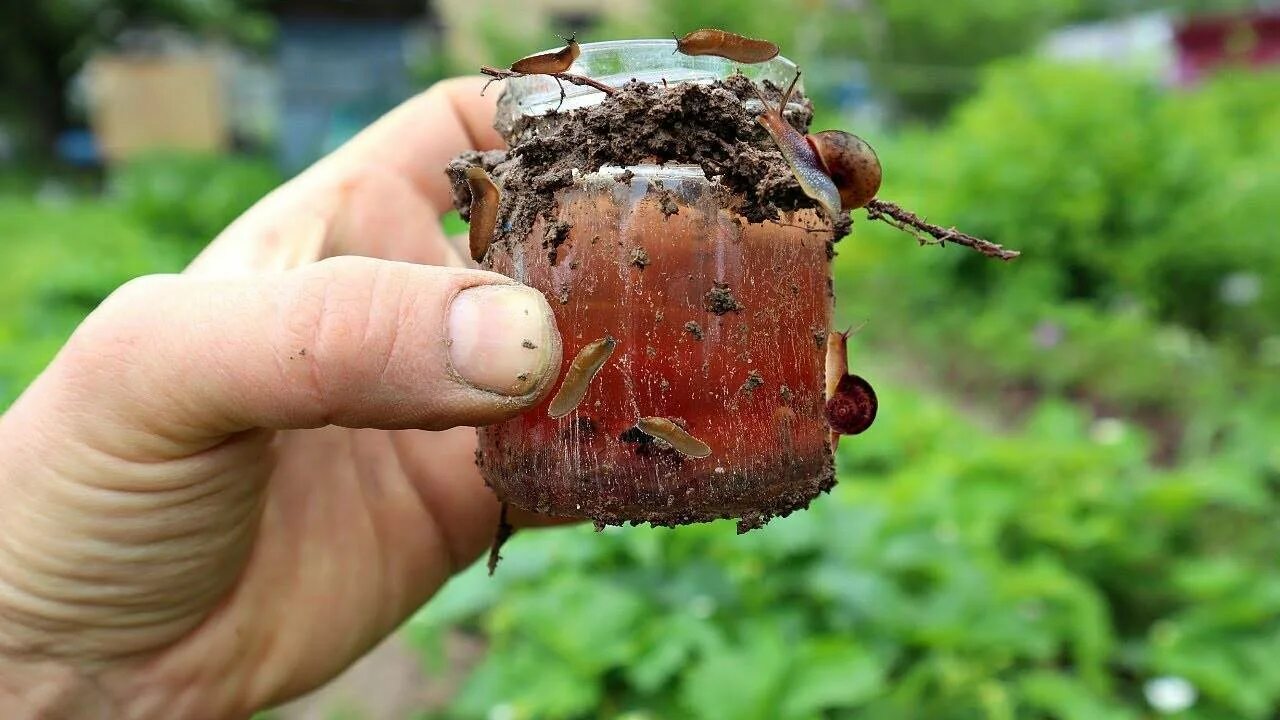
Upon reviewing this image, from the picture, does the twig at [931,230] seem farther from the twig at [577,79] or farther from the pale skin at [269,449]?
the pale skin at [269,449]

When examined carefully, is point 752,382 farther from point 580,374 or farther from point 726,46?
point 726,46

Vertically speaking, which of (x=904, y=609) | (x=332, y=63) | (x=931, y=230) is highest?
(x=332, y=63)

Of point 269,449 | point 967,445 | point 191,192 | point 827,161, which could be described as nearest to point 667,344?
point 827,161

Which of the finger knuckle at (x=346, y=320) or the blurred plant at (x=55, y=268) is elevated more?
the finger knuckle at (x=346, y=320)

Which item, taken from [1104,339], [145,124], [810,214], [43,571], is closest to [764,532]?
[810,214]

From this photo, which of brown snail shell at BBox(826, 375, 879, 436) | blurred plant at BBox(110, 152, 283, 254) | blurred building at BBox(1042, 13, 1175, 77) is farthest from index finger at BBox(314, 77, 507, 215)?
blurred building at BBox(1042, 13, 1175, 77)

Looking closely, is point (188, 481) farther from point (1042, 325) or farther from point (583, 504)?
point (1042, 325)

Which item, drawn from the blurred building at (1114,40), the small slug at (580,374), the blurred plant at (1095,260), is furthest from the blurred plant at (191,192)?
the blurred building at (1114,40)
